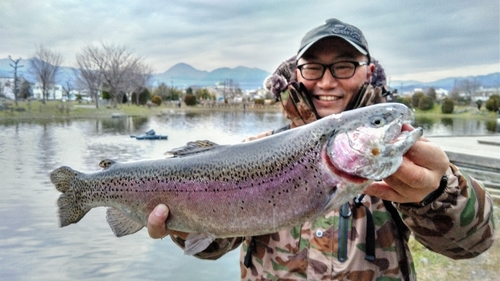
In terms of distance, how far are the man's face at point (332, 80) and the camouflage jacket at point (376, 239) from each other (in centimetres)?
95

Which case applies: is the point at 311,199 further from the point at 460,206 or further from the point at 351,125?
the point at 460,206

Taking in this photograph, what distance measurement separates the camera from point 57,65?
84.9 metres

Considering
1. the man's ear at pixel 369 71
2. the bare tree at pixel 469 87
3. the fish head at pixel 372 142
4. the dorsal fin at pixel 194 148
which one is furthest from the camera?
the bare tree at pixel 469 87

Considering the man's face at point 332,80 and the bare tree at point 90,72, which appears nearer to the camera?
the man's face at point 332,80

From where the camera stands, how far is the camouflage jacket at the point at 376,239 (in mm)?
2680

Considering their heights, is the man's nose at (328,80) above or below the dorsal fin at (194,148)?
above

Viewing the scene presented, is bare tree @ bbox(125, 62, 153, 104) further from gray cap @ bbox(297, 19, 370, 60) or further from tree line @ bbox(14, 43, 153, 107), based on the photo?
gray cap @ bbox(297, 19, 370, 60)

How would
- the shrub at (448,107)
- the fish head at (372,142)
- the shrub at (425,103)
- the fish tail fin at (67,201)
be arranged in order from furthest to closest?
the shrub at (425,103)
the shrub at (448,107)
the fish tail fin at (67,201)
the fish head at (372,142)

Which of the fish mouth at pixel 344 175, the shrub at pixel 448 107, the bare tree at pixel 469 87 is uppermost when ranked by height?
the bare tree at pixel 469 87

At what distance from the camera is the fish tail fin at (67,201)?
332cm

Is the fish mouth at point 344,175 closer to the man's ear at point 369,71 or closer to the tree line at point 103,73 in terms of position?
the man's ear at point 369,71

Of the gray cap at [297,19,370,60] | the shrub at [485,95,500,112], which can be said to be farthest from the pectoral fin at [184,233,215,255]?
the shrub at [485,95,500,112]

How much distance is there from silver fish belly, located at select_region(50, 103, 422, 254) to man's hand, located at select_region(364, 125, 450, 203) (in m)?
0.08

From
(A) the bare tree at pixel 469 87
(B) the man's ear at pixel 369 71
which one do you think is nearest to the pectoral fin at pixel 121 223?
(B) the man's ear at pixel 369 71
